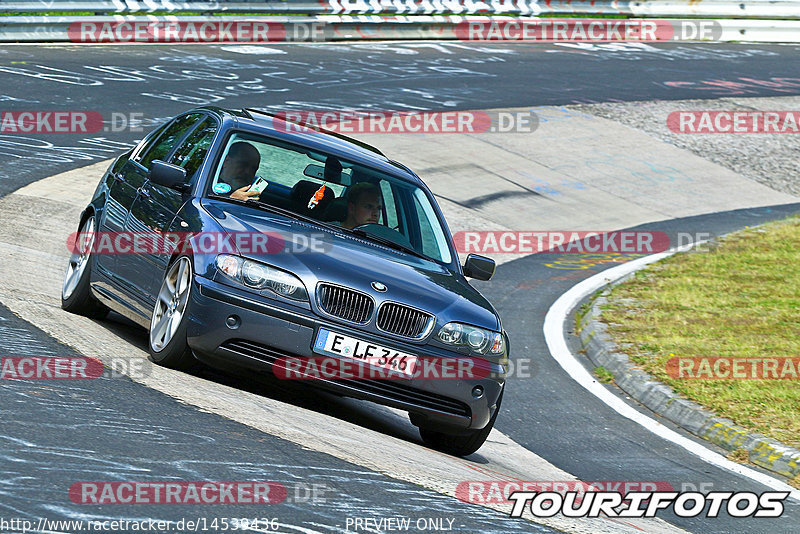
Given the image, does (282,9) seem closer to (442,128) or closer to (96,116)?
(442,128)

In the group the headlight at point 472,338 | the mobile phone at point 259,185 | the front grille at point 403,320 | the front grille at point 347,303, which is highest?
the mobile phone at point 259,185

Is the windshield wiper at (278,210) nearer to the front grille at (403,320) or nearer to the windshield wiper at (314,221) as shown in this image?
the windshield wiper at (314,221)

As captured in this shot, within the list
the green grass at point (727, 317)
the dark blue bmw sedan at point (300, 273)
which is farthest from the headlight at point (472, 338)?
the green grass at point (727, 317)

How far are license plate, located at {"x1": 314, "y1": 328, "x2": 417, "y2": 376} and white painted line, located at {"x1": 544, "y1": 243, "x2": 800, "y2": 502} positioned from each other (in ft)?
8.54

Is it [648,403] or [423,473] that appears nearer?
[423,473]

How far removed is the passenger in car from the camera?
7.60 metres

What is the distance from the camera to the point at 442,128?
1964 centimetres

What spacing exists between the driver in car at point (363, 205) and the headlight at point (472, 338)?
47.3 inches

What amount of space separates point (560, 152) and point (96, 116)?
7.28 meters

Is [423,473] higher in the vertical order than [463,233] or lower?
higher

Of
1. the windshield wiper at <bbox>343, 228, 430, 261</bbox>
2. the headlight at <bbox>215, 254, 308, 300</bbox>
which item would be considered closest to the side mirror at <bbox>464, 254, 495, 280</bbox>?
the windshield wiper at <bbox>343, 228, 430, 261</bbox>

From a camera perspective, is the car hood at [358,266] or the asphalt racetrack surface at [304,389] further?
the car hood at [358,266]

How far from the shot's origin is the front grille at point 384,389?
21.6 feet

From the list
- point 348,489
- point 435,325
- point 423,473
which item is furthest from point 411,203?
point 348,489
